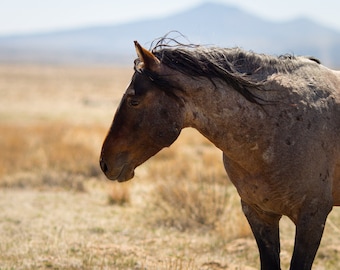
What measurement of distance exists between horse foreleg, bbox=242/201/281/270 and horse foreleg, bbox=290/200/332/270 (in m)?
0.43

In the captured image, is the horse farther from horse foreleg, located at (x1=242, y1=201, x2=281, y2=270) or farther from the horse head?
horse foreleg, located at (x1=242, y1=201, x2=281, y2=270)

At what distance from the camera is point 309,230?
3725 millimetres

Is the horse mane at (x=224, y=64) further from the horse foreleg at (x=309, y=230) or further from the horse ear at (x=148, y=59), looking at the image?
the horse foreleg at (x=309, y=230)

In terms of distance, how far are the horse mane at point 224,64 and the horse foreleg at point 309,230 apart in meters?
0.81

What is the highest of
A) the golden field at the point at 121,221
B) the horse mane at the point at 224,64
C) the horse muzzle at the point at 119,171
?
the horse mane at the point at 224,64

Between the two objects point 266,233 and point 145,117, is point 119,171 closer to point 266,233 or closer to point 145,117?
point 145,117

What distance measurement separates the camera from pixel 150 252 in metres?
6.44

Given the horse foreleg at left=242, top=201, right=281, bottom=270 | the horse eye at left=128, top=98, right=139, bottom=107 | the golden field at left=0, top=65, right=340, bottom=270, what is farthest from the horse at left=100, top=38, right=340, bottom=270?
the golden field at left=0, top=65, right=340, bottom=270

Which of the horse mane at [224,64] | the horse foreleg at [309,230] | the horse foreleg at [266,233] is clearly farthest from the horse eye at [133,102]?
the horse foreleg at [309,230]

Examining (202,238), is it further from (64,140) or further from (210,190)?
(64,140)

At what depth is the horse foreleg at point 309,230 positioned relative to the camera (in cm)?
371

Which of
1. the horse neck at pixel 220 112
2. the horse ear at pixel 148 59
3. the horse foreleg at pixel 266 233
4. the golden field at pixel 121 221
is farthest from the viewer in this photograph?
the golden field at pixel 121 221

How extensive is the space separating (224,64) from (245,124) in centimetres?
44

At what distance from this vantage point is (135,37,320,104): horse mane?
12.0 ft
